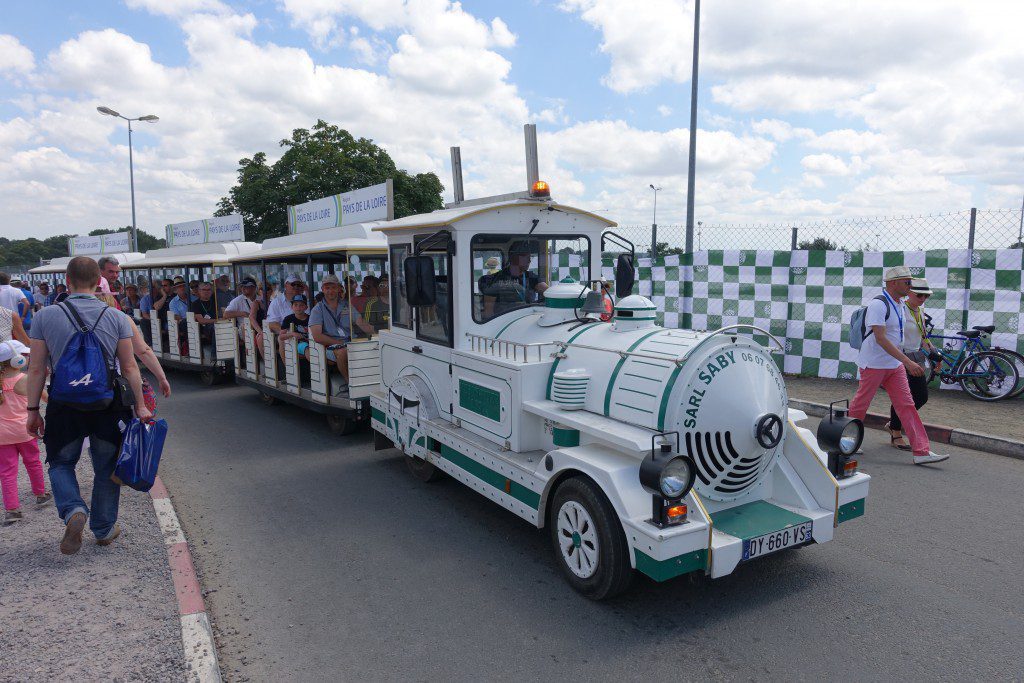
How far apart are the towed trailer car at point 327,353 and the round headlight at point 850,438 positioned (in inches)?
176

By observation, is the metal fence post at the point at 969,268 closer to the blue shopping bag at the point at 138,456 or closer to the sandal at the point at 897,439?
the sandal at the point at 897,439

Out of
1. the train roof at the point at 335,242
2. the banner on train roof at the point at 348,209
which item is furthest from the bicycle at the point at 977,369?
the banner on train roof at the point at 348,209

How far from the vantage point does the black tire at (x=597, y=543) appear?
3.38m

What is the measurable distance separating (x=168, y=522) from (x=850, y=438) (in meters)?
4.49

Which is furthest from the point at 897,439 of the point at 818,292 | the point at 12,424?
the point at 12,424

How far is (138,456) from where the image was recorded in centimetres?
389

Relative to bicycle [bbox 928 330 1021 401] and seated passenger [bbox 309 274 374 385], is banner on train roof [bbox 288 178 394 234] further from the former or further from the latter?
bicycle [bbox 928 330 1021 401]

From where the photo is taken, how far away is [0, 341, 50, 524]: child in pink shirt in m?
4.37

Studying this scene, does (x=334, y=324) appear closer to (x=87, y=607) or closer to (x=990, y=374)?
(x=87, y=607)

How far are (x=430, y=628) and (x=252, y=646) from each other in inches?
34.2

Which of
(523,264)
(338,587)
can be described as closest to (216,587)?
(338,587)

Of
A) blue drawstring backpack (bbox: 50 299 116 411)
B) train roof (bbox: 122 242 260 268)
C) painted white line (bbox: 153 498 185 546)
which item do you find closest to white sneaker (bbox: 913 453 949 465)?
painted white line (bbox: 153 498 185 546)

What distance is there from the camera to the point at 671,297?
1098cm

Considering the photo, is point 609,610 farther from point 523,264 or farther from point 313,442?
point 313,442
